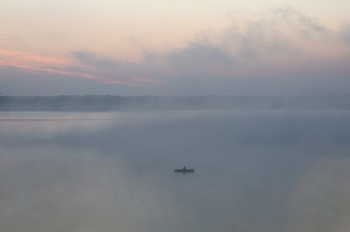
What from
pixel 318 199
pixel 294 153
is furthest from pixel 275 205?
pixel 294 153

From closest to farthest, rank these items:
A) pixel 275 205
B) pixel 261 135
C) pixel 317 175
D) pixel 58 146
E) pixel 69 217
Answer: pixel 69 217 → pixel 275 205 → pixel 317 175 → pixel 58 146 → pixel 261 135

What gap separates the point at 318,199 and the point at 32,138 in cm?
2833

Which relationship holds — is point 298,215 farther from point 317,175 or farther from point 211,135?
point 211,135

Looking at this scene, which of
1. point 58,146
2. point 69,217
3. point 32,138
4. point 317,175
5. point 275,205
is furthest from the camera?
point 32,138

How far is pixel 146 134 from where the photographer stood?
122 ft

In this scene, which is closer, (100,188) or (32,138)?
(100,188)

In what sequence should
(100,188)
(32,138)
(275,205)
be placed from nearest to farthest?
(275,205), (100,188), (32,138)

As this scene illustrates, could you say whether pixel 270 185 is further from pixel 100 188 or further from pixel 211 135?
pixel 211 135

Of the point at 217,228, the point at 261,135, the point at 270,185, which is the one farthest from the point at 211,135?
the point at 217,228

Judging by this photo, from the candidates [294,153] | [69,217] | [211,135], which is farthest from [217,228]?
[211,135]

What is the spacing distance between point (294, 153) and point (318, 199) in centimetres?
1223

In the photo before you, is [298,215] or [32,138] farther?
[32,138]

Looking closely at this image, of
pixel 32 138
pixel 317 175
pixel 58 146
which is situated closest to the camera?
pixel 317 175

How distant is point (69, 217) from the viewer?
1092cm
